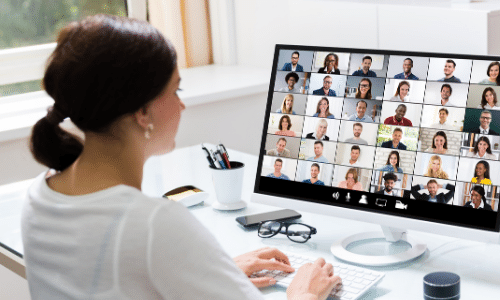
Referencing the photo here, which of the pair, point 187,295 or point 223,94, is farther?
point 223,94

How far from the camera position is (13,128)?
2.15 metres

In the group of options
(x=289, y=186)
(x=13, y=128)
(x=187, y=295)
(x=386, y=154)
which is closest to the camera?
(x=187, y=295)

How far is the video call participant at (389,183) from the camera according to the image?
46.0 inches

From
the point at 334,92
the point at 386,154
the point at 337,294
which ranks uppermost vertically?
the point at 334,92

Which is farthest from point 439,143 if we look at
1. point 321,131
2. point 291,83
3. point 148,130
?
point 148,130

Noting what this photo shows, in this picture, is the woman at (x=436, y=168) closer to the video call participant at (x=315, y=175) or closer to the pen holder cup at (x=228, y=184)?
the video call participant at (x=315, y=175)

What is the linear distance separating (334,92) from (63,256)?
2.25 ft

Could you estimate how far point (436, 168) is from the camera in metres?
1.13

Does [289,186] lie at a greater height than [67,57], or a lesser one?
lesser

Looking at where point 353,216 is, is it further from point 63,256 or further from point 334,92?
point 63,256

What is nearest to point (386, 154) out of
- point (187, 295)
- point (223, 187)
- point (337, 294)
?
point (337, 294)

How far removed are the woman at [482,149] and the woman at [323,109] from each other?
295 millimetres

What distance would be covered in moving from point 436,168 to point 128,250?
0.65 metres

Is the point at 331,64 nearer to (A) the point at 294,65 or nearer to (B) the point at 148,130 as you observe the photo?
(A) the point at 294,65
